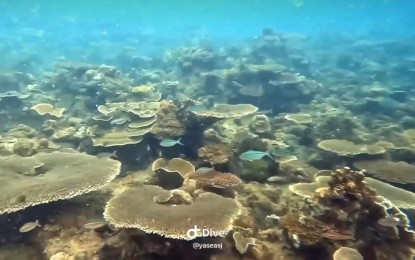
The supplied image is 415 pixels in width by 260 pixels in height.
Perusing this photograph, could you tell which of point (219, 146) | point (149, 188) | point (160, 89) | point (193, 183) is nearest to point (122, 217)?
point (149, 188)

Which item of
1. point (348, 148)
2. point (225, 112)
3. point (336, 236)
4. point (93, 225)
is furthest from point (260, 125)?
point (93, 225)

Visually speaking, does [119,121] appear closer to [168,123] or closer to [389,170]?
[168,123]

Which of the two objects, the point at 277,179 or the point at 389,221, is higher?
the point at 389,221

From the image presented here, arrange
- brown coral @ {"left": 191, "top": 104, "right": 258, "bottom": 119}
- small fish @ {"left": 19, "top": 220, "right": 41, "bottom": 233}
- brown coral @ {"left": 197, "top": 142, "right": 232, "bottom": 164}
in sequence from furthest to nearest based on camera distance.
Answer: brown coral @ {"left": 191, "top": 104, "right": 258, "bottom": 119} < brown coral @ {"left": 197, "top": 142, "right": 232, "bottom": 164} < small fish @ {"left": 19, "top": 220, "right": 41, "bottom": 233}

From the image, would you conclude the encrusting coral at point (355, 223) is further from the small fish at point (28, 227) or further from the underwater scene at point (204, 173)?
the small fish at point (28, 227)

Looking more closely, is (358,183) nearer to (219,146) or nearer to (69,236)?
(219,146)

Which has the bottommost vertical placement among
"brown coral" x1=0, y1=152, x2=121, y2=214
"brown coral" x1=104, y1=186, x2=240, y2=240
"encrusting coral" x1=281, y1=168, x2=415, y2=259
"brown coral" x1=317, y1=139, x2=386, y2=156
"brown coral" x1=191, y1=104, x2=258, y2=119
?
"brown coral" x1=317, y1=139, x2=386, y2=156

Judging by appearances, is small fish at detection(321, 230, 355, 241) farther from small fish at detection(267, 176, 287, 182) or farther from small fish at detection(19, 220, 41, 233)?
small fish at detection(19, 220, 41, 233)

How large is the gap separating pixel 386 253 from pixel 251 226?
201 centimetres

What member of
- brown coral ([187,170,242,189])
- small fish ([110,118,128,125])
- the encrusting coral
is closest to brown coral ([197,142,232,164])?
brown coral ([187,170,242,189])

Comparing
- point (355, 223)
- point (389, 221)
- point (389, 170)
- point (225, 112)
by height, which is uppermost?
point (225, 112)

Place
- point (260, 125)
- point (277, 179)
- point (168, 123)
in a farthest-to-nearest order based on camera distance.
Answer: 1. point (260, 125)
2. point (168, 123)
3. point (277, 179)

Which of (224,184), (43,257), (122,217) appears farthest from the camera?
(224,184)

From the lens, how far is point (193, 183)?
19.1 feet
